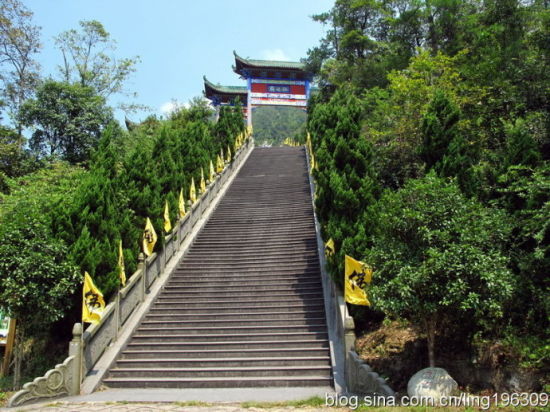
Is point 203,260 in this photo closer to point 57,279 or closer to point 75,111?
point 57,279

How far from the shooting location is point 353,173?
10461 millimetres

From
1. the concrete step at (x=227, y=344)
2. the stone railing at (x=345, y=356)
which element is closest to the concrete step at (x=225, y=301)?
the stone railing at (x=345, y=356)

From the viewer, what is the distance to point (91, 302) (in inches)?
328

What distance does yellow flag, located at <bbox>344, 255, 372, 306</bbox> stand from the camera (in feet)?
27.3

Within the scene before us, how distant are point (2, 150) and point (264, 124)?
219ft

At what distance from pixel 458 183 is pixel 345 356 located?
4750 millimetres

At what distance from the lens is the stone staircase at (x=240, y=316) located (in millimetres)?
8352

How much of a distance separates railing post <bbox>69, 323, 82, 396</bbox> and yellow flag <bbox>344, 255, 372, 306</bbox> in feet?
15.7

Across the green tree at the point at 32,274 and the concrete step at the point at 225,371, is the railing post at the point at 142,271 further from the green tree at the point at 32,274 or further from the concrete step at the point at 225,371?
the concrete step at the point at 225,371

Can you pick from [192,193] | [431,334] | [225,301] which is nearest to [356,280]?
[431,334]

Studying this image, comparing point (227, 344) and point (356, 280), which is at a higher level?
point (356, 280)

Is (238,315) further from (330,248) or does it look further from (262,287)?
(330,248)

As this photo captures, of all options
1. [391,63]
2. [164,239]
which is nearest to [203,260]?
[164,239]

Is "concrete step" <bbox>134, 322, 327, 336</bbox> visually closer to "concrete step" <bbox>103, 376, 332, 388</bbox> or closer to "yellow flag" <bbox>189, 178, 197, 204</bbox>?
"concrete step" <bbox>103, 376, 332, 388</bbox>
